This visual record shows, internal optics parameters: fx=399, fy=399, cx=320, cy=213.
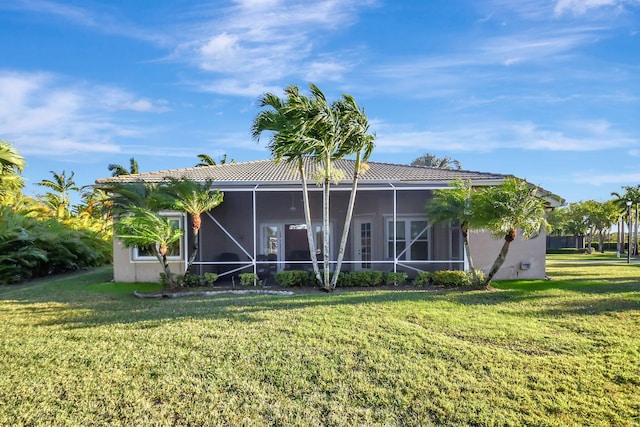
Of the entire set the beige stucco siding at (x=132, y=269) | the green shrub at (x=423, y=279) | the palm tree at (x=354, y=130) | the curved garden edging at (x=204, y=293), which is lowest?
the curved garden edging at (x=204, y=293)

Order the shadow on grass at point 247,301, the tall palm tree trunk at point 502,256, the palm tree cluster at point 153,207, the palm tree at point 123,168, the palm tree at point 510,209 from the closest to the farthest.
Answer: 1. the shadow on grass at point 247,301
2. the palm tree at point 510,209
3. the palm tree cluster at point 153,207
4. the tall palm tree trunk at point 502,256
5. the palm tree at point 123,168

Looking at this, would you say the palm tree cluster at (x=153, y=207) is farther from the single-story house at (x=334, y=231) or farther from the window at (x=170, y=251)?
the window at (x=170, y=251)

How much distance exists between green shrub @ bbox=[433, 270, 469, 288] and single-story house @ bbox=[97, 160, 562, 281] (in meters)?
0.90

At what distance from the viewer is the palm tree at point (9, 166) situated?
15.3 meters

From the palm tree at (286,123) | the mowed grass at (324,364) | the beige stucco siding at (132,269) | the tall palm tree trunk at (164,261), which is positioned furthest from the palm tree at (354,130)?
the beige stucco siding at (132,269)

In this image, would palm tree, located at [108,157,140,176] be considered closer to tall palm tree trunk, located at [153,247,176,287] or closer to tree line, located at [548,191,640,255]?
tall palm tree trunk, located at [153,247,176,287]

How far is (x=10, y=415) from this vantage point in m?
4.52

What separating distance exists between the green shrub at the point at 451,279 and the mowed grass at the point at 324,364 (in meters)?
2.70

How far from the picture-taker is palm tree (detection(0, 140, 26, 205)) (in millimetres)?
15344

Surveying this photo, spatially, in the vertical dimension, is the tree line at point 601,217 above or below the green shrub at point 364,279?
above

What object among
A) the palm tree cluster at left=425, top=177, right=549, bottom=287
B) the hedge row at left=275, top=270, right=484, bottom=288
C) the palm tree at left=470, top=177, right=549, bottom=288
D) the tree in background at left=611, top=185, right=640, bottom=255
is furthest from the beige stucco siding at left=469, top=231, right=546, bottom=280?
the tree in background at left=611, top=185, right=640, bottom=255

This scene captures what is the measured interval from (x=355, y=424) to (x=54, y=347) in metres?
5.24

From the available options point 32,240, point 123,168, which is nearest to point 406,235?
point 32,240

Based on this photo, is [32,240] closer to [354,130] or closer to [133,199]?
[133,199]
